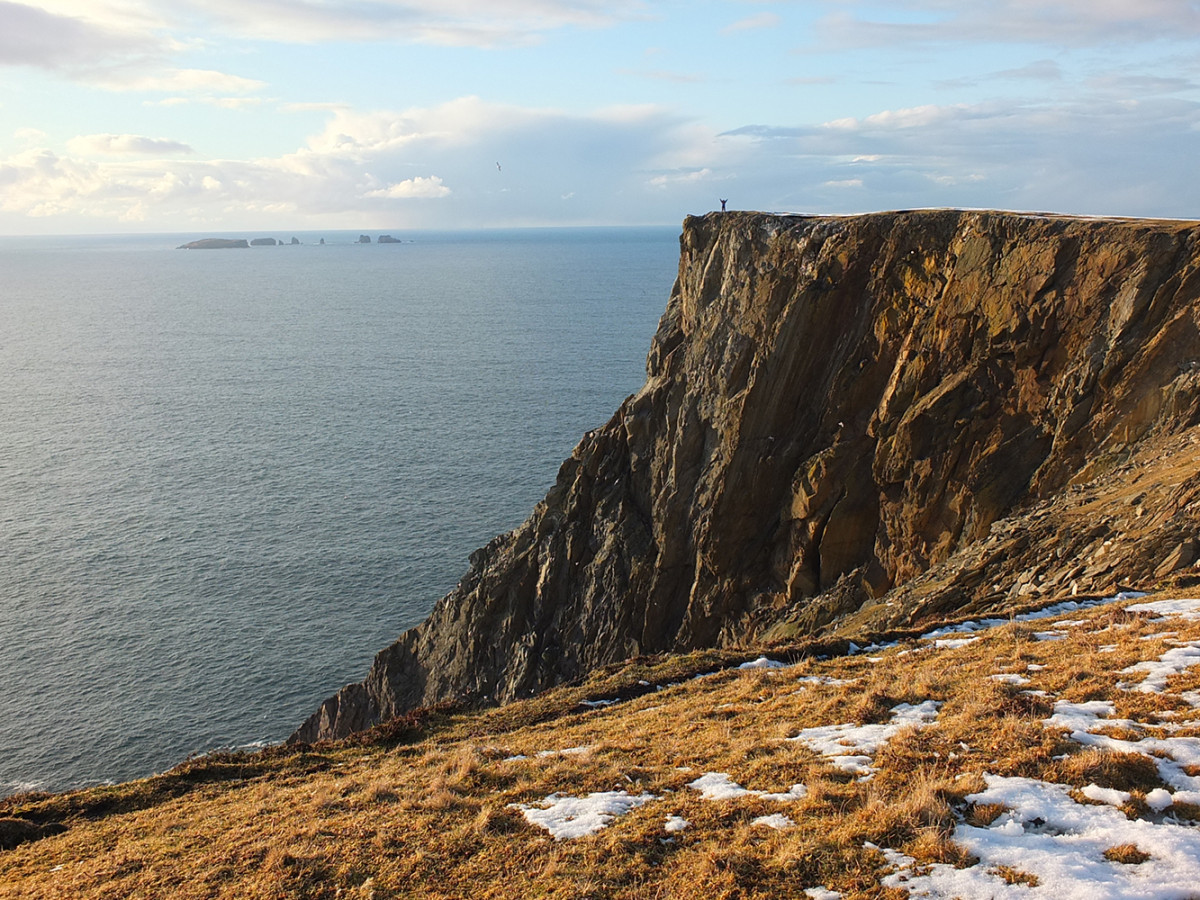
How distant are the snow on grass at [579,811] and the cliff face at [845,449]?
50.8ft

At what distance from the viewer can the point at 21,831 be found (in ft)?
52.3

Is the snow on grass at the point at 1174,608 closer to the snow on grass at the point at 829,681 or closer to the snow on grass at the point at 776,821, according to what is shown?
the snow on grass at the point at 829,681

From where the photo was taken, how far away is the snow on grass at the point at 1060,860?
8.81 m

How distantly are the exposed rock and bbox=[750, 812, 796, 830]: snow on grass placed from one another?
13.6m

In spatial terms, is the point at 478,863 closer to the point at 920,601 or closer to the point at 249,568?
the point at 920,601

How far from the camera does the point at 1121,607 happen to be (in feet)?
61.4

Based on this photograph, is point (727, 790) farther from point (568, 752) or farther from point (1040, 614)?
point (1040, 614)

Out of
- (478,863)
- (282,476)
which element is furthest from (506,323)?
(478,863)

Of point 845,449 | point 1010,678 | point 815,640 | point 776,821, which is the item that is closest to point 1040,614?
point 815,640

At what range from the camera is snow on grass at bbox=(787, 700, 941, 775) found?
13297mm

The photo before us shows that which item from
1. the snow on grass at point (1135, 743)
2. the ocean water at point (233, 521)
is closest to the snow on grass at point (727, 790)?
the snow on grass at point (1135, 743)

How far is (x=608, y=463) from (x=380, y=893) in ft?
129

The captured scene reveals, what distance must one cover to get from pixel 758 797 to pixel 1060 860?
4.13 meters

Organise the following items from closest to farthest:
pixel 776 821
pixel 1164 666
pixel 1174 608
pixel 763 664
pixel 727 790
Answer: pixel 776 821
pixel 727 790
pixel 1164 666
pixel 1174 608
pixel 763 664
